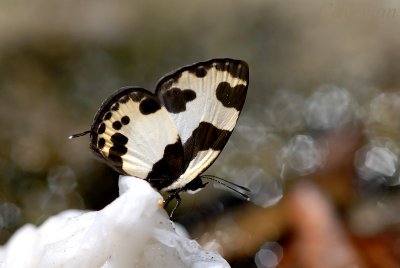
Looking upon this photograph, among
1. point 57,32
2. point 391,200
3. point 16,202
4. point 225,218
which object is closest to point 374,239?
point 391,200

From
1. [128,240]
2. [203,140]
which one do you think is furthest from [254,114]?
[128,240]

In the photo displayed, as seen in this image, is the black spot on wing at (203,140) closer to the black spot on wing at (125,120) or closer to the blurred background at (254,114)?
the black spot on wing at (125,120)

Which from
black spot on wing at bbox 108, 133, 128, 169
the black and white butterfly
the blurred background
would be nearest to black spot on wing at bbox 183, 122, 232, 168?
the black and white butterfly

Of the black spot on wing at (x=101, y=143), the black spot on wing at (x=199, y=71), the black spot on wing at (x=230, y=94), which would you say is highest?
the black spot on wing at (x=199, y=71)

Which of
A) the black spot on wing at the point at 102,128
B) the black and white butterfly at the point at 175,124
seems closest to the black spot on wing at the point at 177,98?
the black and white butterfly at the point at 175,124

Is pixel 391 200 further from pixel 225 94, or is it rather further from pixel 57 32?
pixel 57 32

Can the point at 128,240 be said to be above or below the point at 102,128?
below

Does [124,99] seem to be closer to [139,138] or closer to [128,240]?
[139,138]

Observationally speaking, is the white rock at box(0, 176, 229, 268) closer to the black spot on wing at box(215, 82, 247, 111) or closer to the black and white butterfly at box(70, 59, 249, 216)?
the black and white butterfly at box(70, 59, 249, 216)
